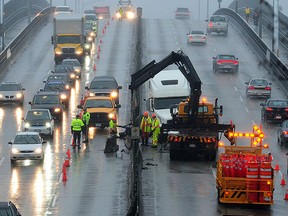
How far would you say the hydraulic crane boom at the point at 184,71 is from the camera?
4656 centimetres

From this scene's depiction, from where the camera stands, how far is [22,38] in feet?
312

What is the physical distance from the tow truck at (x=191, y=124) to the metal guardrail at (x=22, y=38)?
33.8 meters

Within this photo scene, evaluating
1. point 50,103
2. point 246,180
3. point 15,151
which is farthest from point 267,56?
point 246,180

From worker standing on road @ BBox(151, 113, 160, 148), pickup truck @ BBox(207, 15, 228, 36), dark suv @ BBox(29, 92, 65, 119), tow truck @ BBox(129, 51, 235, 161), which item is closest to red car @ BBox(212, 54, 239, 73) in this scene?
dark suv @ BBox(29, 92, 65, 119)

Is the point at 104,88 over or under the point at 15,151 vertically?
under

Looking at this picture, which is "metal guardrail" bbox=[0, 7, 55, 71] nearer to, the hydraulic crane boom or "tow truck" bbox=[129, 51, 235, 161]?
the hydraulic crane boom

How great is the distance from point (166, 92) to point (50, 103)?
8.12 metres

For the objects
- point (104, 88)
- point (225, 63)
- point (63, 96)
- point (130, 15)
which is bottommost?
point (130, 15)

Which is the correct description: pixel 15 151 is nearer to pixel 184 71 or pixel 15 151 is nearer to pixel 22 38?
pixel 184 71

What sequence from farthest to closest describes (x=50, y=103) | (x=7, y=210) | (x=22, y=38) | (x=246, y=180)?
1. (x=22, y=38)
2. (x=50, y=103)
3. (x=246, y=180)
4. (x=7, y=210)

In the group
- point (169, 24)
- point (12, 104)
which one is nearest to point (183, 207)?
point (12, 104)

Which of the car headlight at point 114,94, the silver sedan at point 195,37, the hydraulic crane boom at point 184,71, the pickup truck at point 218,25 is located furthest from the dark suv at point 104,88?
the pickup truck at point 218,25

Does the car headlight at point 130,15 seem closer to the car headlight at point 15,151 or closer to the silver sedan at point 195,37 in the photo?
the silver sedan at point 195,37

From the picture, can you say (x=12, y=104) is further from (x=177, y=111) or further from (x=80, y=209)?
(x=80, y=209)
